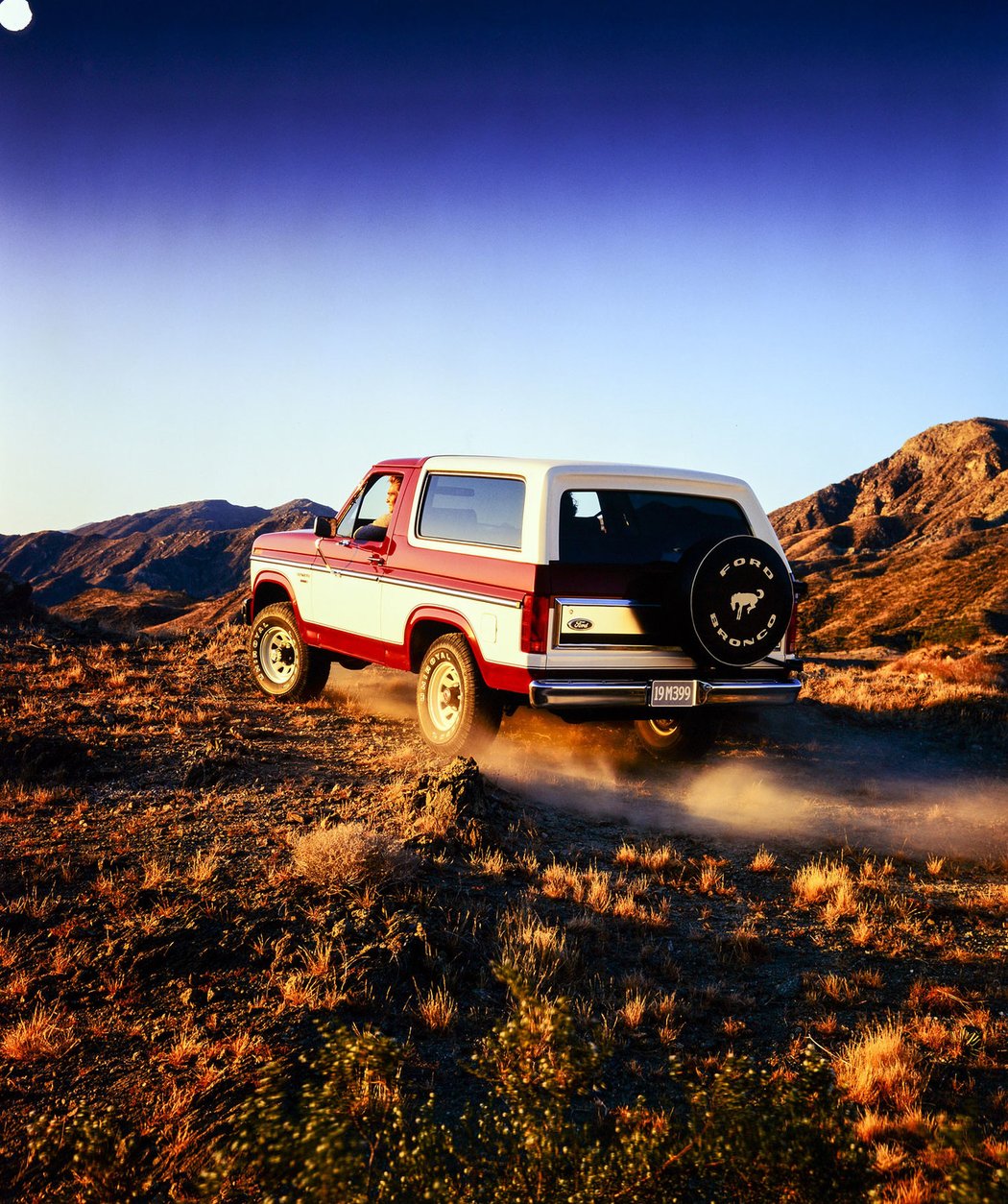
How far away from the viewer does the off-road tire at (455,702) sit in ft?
22.3

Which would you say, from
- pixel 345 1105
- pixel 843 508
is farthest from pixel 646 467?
pixel 843 508

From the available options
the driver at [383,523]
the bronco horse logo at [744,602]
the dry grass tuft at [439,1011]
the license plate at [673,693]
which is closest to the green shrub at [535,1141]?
the dry grass tuft at [439,1011]

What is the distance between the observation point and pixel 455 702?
7.15 meters

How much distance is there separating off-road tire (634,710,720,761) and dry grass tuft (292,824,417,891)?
3753mm

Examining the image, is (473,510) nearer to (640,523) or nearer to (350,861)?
(640,523)

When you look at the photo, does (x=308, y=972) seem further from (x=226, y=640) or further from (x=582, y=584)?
(x=226, y=640)

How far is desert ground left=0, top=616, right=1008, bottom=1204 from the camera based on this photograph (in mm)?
2512

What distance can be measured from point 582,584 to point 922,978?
3136 millimetres

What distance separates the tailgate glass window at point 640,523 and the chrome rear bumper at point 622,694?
942mm

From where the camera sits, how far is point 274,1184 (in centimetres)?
239

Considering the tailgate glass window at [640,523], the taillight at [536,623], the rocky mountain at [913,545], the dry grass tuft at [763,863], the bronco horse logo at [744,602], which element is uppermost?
the rocky mountain at [913,545]

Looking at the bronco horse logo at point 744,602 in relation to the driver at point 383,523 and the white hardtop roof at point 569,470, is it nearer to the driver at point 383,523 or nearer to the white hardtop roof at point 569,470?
the white hardtop roof at point 569,470

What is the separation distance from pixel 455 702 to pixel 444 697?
13 cm

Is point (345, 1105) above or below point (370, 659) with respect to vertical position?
below
